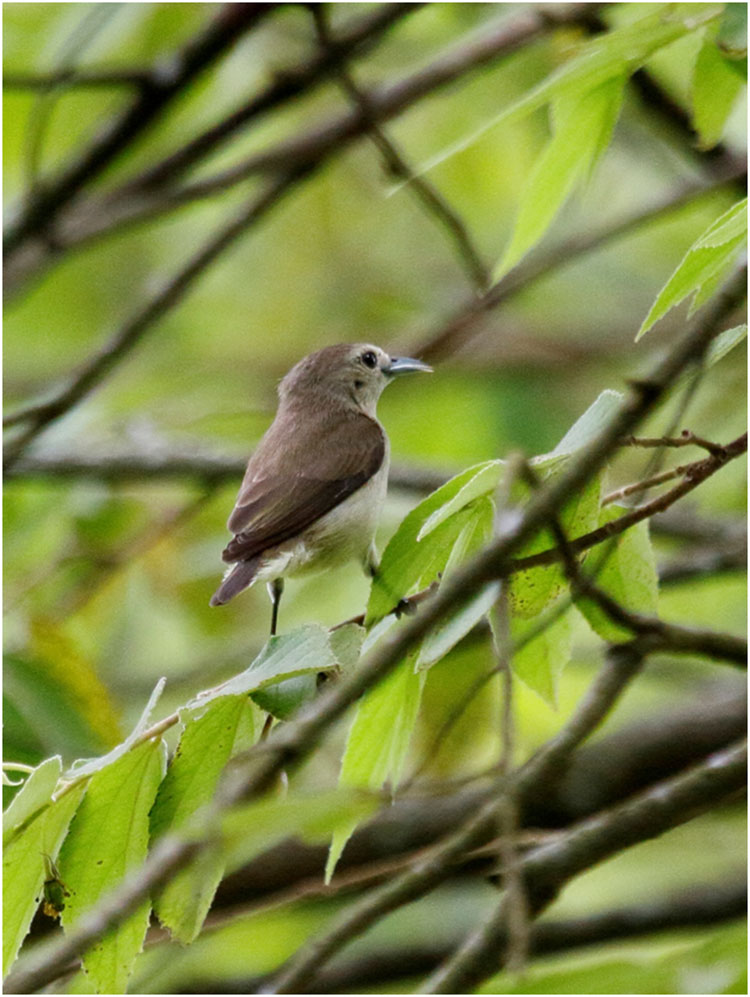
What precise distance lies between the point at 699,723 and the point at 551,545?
2.15m

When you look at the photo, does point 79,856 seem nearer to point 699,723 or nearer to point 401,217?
point 699,723

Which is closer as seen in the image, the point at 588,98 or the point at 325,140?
A: the point at 588,98

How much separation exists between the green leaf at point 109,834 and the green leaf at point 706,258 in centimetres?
85

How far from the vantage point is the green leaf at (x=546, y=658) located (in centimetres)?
202

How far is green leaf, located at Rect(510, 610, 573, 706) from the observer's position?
6.63ft

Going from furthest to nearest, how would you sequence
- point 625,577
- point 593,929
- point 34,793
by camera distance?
point 593,929
point 625,577
point 34,793

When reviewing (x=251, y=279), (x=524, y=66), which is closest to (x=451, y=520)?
(x=524, y=66)

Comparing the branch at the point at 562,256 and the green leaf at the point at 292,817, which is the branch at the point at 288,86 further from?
the green leaf at the point at 292,817

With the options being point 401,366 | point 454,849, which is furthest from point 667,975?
point 401,366

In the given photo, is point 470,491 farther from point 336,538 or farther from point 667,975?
point 336,538

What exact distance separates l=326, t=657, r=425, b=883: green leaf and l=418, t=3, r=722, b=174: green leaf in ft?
2.22

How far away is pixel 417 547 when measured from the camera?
172 cm

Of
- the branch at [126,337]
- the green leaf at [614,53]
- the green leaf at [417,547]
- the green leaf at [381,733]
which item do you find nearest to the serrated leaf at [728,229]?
the green leaf at [614,53]

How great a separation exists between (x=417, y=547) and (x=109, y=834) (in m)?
0.55
